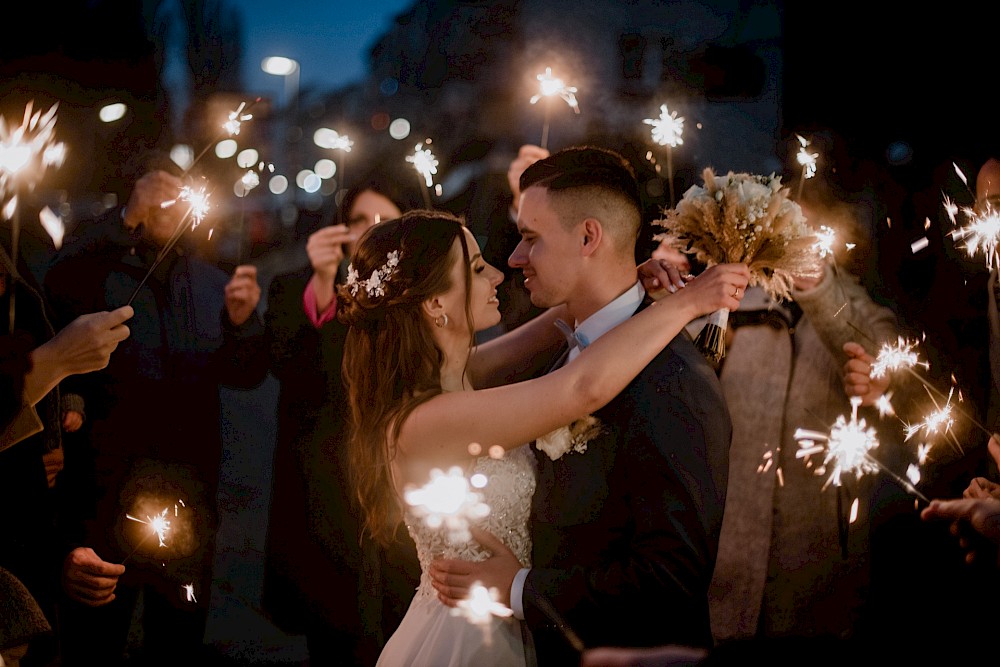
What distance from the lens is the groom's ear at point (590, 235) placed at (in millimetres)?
2789

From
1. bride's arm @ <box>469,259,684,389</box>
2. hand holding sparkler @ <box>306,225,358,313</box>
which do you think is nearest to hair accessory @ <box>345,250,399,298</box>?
bride's arm @ <box>469,259,684,389</box>

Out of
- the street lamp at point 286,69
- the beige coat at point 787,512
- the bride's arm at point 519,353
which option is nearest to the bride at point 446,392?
the bride's arm at point 519,353

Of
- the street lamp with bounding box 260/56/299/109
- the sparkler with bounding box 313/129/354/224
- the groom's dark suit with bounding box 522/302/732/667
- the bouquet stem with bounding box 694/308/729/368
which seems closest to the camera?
the groom's dark suit with bounding box 522/302/732/667

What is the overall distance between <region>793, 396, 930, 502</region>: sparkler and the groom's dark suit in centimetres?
114

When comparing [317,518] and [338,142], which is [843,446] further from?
[338,142]

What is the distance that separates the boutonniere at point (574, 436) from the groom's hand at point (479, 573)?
37 cm

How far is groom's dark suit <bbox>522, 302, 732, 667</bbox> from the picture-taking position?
93.7 inches

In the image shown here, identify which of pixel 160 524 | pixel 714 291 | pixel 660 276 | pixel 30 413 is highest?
pixel 714 291

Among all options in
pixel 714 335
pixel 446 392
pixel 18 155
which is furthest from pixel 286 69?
pixel 714 335

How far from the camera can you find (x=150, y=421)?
366 cm

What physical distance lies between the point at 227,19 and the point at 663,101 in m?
2.88

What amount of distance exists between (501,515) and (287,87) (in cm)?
365

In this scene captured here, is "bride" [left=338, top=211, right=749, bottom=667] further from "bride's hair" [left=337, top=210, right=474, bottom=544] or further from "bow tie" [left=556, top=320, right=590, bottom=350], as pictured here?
"bow tie" [left=556, top=320, right=590, bottom=350]

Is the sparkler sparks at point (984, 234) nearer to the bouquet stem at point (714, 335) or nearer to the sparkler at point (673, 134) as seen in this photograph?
the bouquet stem at point (714, 335)
